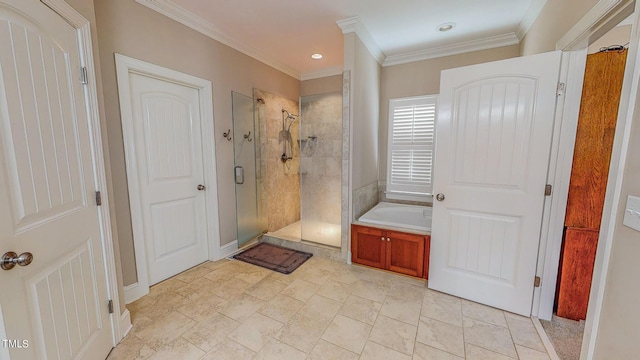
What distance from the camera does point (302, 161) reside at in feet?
10.8

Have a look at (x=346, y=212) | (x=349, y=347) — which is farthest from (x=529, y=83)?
(x=349, y=347)

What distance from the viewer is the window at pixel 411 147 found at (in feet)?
10.7

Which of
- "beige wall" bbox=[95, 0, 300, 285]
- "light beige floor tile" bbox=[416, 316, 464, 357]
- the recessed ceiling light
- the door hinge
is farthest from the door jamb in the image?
"beige wall" bbox=[95, 0, 300, 285]

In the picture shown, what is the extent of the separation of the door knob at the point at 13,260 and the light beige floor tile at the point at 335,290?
187 cm

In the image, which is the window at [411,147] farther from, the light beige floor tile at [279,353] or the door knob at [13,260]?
the door knob at [13,260]

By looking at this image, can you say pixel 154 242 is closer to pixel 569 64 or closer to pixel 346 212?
pixel 346 212

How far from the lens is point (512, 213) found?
1910 millimetres

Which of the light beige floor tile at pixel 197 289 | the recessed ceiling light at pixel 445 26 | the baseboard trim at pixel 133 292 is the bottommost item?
the light beige floor tile at pixel 197 289

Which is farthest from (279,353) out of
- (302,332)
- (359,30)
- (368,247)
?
(359,30)

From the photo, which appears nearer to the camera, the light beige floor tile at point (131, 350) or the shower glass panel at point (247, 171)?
the light beige floor tile at point (131, 350)

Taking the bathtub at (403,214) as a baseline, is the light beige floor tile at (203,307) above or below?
below

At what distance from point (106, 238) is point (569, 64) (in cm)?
334

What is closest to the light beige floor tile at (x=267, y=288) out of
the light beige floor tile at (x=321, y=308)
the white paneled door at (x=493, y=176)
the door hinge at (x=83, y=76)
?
the light beige floor tile at (x=321, y=308)

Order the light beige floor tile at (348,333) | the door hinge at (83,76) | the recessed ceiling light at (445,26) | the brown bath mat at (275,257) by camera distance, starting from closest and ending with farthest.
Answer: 1. the door hinge at (83,76)
2. the light beige floor tile at (348,333)
3. the recessed ceiling light at (445,26)
4. the brown bath mat at (275,257)
